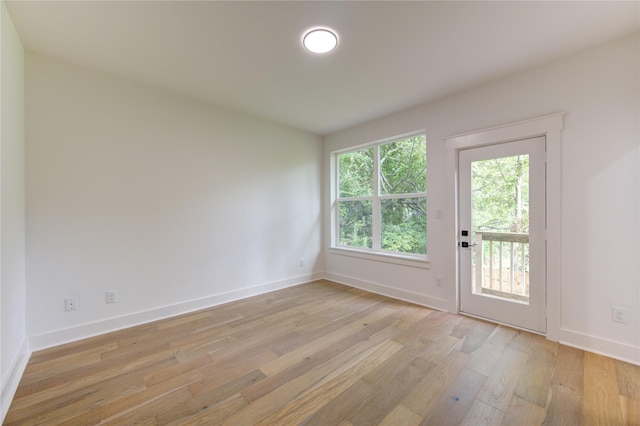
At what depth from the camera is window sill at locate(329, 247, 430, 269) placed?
10.9ft

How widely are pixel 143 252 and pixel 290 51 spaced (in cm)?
249

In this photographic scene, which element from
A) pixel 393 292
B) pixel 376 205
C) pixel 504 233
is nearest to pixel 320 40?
pixel 376 205

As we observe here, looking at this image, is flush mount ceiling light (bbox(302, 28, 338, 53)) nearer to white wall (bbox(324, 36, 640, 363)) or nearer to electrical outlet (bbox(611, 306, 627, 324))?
white wall (bbox(324, 36, 640, 363))

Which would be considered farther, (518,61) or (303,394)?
(518,61)

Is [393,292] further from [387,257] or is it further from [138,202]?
[138,202]

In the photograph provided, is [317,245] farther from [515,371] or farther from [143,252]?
[515,371]

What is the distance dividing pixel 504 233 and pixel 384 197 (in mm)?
1568

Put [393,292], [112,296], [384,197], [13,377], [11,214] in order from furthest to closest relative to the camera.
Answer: [384,197] < [393,292] < [112,296] < [11,214] < [13,377]

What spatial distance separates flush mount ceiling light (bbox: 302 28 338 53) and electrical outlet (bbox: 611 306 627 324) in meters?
3.10

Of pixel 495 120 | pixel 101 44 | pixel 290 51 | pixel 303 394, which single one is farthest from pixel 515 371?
pixel 101 44

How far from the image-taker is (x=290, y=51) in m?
2.20

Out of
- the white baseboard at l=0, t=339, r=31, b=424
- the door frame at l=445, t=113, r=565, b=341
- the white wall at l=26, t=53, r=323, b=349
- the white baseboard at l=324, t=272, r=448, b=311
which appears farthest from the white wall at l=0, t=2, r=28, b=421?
the door frame at l=445, t=113, r=565, b=341

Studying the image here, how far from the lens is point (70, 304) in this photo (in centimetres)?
241

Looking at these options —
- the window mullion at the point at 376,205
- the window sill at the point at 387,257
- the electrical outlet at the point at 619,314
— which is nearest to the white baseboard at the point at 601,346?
the electrical outlet at the point at 619,314
